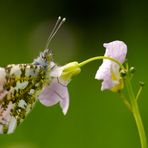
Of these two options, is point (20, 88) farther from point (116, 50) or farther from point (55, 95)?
point (116, 50)

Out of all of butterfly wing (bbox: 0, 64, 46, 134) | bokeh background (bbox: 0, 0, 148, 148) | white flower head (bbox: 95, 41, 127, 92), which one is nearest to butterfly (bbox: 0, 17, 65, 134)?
butterfly wing (bbox: 0, 64, 46, 134)

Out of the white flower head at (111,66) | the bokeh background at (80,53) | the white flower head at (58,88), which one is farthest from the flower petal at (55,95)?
the bokeh background at (80,53)

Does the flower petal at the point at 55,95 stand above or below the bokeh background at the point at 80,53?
below

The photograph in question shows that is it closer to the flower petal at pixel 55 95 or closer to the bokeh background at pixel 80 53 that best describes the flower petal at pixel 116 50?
the flower petal at pixel 55 95

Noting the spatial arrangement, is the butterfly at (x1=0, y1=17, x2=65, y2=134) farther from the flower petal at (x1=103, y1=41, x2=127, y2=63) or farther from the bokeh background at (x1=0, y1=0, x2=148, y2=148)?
the bokeh background at (x1=0, y1=0, x2=148, y2=148)

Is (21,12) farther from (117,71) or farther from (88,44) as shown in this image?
(117,71)

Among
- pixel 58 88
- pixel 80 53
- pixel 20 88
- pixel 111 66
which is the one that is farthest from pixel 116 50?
pixel 80 53
